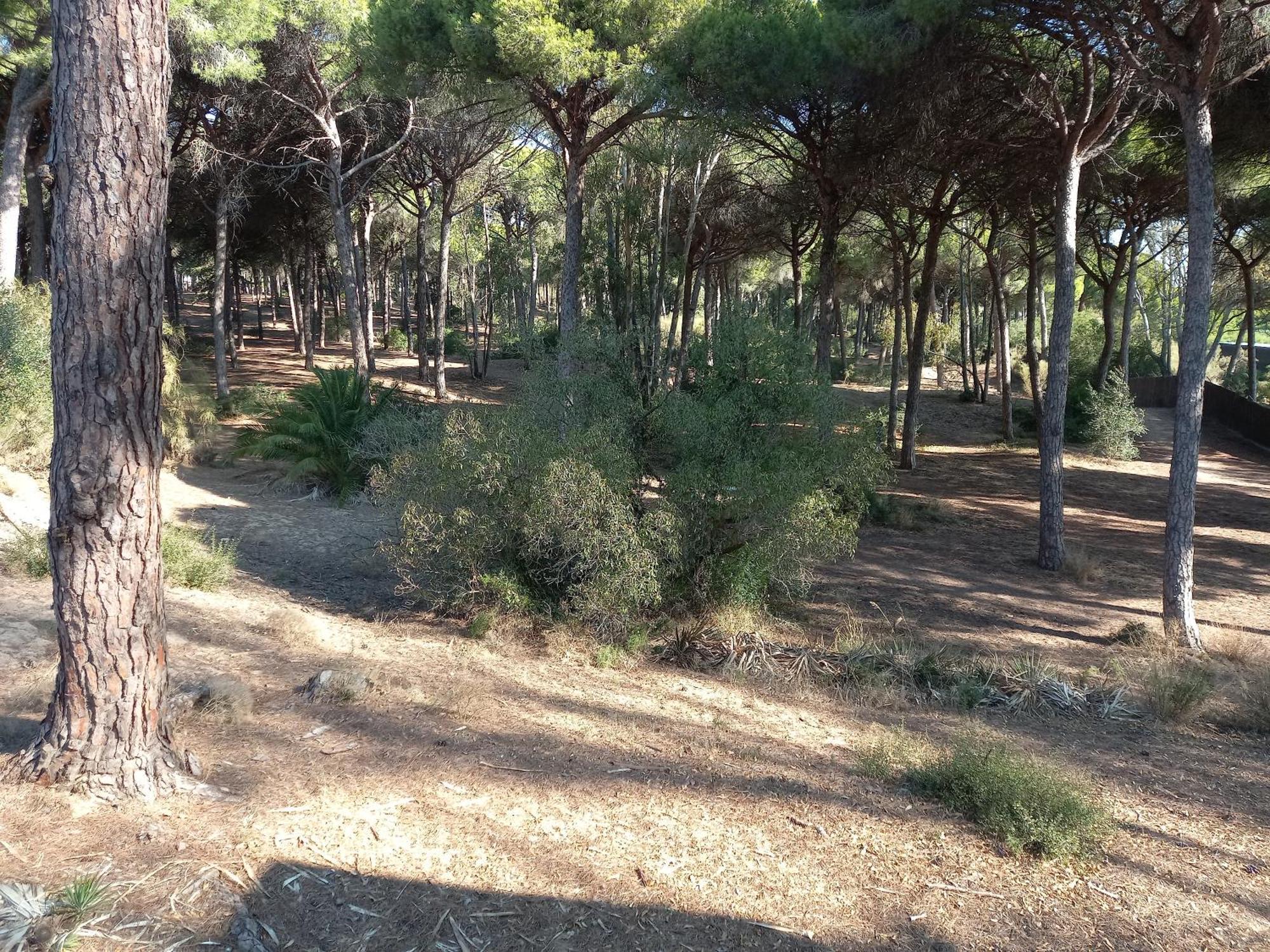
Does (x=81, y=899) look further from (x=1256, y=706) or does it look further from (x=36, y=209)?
(x=36, y=209)

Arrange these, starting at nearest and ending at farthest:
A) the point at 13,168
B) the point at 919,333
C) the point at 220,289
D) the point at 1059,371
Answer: the point at 1059,371 < the point at 13,168 < the point at 919,333 < the point at 220,289

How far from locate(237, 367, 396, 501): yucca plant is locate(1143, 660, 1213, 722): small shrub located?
31.1 feet

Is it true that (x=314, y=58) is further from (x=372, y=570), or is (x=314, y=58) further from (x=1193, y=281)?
(x=1193, y=281)

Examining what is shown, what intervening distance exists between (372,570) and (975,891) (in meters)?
7.02

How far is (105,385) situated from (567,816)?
2758 mm

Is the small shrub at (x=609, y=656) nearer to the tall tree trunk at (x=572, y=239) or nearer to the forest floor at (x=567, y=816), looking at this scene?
the forest floor at (x=567, y=816)

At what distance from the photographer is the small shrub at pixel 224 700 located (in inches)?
180

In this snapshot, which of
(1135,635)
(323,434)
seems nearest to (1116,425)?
(1135,635)

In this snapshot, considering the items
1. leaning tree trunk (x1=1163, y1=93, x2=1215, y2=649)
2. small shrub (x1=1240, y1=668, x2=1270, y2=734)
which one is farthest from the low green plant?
leaning tree trunk (x1=1163, y1=93, x2=1215, y2=649)

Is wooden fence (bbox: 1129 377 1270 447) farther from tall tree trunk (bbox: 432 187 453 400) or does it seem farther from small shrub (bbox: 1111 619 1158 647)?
tall tree trunk (bbox: 432 187 453 400)

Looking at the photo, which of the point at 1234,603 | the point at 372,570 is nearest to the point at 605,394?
the point at 372,570

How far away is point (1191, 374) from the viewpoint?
827cm

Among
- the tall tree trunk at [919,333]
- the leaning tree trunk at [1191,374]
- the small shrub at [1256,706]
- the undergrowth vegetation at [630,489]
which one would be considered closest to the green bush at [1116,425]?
the tall tree trunk at [919,333]

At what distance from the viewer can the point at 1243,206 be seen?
17969 millimetres
